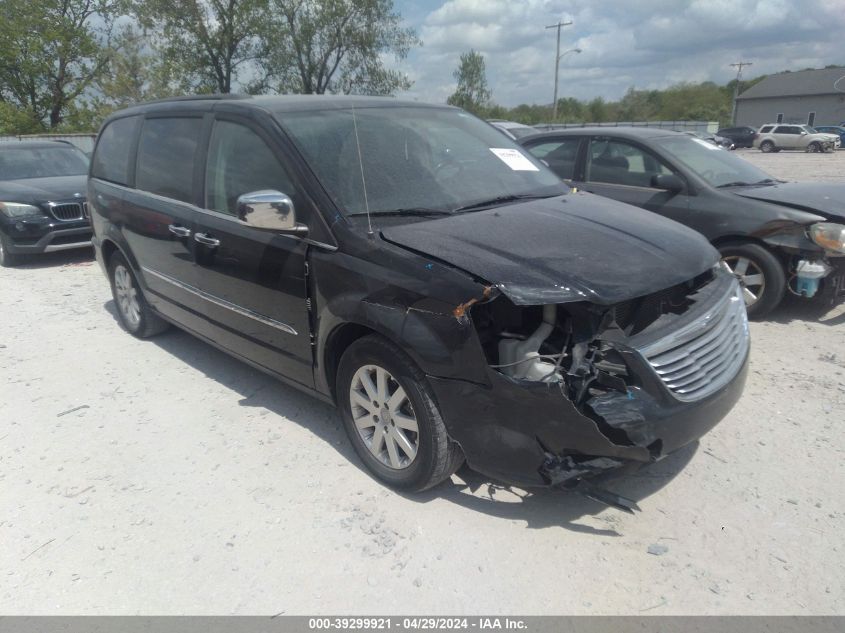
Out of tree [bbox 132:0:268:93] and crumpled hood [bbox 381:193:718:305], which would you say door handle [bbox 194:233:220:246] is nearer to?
crumpled hood [bbox 381:193:718:305]

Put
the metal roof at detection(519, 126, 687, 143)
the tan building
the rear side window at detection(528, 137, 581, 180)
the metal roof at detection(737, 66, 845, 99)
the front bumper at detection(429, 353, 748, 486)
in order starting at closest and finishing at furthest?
the front bumper at detection(429, 353, 748, 486) < the metal roof at detection(519, 126, 687, 143) < the rear side window at detection(528, 137, 581, 180) < the tan building < the metal roof at detection(737, 66, 845, 99)

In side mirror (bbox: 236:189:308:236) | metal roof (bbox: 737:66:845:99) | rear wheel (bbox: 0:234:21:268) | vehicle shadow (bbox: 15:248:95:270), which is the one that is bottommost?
vehicle shadow (bbox: 15:248:95:270)

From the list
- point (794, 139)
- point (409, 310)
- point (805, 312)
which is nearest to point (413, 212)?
point (409, 310)

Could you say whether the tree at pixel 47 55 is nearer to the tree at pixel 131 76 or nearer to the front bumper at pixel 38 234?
the tree at pixel 131 76

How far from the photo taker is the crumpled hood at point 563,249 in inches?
103

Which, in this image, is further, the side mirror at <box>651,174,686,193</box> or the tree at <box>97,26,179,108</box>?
the tree at <box>97,26,179,108</box>

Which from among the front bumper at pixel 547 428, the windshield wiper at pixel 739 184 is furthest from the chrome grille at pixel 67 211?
the windshield wiper at pixel 739 184

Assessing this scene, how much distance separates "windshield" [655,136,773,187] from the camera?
232 inches

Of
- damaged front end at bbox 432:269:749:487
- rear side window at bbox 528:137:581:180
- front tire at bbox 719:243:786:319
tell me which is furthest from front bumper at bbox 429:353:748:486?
rear side window at bbox 528:137:581:180

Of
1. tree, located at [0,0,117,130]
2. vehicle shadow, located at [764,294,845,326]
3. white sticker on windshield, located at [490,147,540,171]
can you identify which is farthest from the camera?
tree, located at [0,0,117,130]

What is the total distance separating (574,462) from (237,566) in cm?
152

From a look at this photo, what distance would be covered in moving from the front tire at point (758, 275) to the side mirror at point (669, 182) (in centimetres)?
70

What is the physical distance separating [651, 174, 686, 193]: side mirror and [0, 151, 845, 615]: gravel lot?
2028 millimetres

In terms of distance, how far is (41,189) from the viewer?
8906mm
